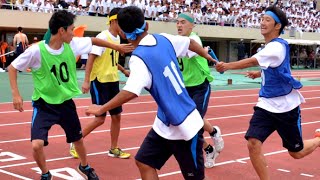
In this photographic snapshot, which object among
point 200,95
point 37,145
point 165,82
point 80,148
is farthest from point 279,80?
point 37,145

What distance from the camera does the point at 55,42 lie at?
5.46m

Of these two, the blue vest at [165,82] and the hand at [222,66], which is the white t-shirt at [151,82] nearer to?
the blue vest at [165,82]

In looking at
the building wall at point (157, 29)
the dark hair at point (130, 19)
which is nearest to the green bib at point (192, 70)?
the dark hair at point (130, 19)

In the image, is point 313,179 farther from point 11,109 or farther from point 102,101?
point 11,109

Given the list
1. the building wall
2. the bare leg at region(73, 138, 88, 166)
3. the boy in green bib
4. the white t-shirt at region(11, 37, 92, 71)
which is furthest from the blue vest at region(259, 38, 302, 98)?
the building wall

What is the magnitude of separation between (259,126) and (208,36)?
96.2 feet

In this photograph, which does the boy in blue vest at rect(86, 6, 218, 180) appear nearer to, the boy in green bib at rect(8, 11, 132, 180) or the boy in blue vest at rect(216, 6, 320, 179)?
the boy in blue vest at rect(216, 6, 320, 179)

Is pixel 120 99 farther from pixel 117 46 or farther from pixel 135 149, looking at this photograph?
pixel 135 149

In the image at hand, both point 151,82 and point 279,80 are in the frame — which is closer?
point 151,82

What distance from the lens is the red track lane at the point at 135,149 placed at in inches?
256

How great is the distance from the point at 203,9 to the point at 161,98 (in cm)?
3235

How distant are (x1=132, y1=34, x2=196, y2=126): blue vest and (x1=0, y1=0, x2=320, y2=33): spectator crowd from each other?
885 inches

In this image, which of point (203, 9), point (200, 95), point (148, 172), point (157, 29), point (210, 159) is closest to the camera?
point (148, 172)

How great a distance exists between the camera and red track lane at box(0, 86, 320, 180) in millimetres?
6496
